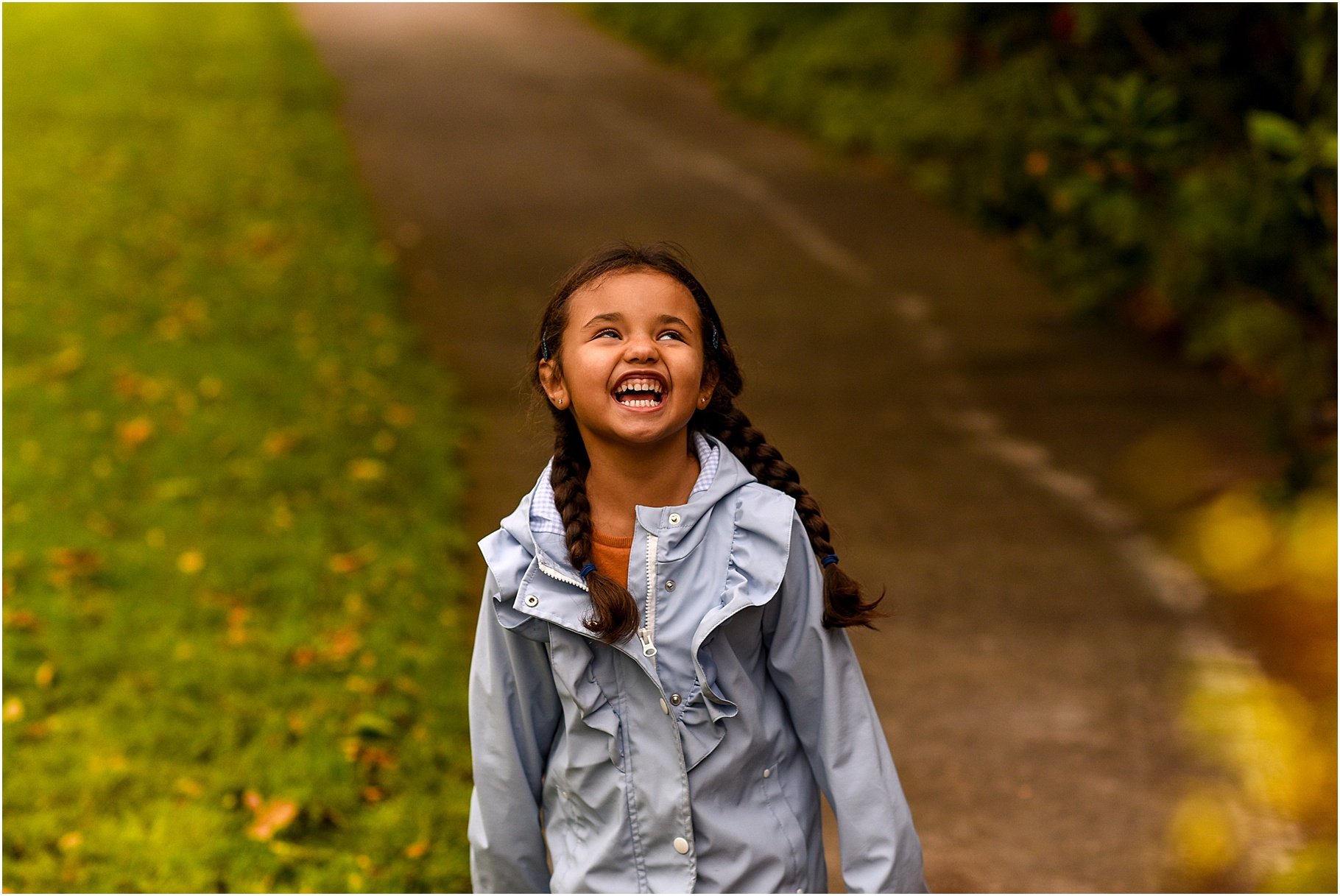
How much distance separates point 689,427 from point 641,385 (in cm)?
26

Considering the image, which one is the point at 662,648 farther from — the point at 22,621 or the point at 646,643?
the point at 22,621

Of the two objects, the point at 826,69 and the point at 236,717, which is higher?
the point at 826,69

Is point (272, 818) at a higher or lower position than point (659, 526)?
lower

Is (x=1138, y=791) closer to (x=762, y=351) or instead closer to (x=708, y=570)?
(x=708, y=570)

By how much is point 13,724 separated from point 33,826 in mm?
575

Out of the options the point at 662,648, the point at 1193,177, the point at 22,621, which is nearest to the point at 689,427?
the point at 662,648

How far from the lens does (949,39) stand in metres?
11.4

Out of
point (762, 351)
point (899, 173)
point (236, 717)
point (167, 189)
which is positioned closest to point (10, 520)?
point (236, 717)

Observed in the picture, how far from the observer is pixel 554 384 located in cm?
216

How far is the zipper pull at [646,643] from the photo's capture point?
2031 mm

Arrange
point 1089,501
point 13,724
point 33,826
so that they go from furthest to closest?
point 1089,501 → point 13,724 → point 33,826

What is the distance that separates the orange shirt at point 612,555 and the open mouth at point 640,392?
0.75 feet

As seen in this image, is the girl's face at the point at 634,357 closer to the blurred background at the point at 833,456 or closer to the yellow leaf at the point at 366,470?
the blurred background at the point at 833,456

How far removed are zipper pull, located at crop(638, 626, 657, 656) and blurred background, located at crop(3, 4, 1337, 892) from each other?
0.48m
